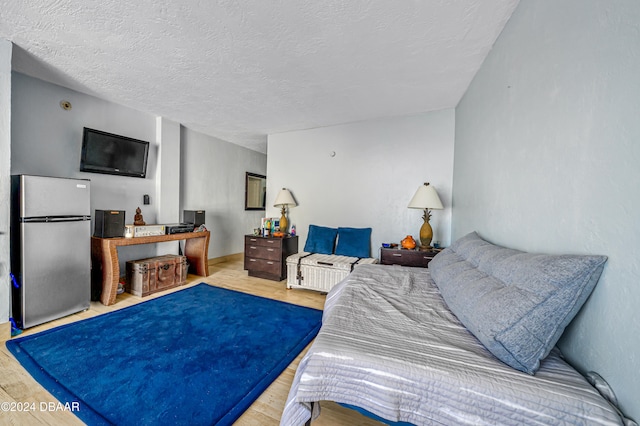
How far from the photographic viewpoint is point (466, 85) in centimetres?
267

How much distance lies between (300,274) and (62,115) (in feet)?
11.6

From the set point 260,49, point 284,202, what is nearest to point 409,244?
point 284,202

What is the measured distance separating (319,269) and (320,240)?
595 mm

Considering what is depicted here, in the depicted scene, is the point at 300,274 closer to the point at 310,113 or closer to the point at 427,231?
the point at 427,231

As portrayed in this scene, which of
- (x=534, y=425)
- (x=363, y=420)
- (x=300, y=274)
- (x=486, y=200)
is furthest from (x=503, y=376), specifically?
(x=300, y=274)

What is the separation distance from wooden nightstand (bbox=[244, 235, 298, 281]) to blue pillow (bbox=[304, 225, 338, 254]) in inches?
13.9

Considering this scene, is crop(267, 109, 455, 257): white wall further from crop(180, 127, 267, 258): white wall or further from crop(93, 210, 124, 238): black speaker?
crop(93, 210, 124, 238): black speaker

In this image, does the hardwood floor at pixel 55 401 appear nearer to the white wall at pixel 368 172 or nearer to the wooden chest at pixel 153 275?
the wooden chest at pixel 153 275

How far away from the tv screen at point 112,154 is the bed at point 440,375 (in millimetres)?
3691

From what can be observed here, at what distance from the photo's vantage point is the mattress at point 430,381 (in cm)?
77

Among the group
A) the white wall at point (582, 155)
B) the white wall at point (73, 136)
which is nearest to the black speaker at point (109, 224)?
the white wall at point (73, 136)

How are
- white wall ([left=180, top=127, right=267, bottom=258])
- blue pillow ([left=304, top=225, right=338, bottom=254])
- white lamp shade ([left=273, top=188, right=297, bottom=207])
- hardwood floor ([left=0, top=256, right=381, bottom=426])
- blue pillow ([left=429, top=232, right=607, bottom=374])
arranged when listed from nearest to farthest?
1. blue pillow ([left=429, top=232, right=607, bottom=374])
2. hardwood floor ([left=0, top=256, right=381, bottom=426])
3. blue pillow ([left=304, top=225, right=338, bottom=254])
4. white lamp shade ([left=273, top=188, right=297, bottom=207])
5. white wall ([left=180, top=127, right=267, bottom=258])

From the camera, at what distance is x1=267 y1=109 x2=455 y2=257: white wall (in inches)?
134

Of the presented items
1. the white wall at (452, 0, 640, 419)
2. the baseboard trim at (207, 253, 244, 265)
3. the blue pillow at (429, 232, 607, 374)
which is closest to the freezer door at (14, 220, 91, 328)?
the baseboard trim at (207, 253, 244, 265)
